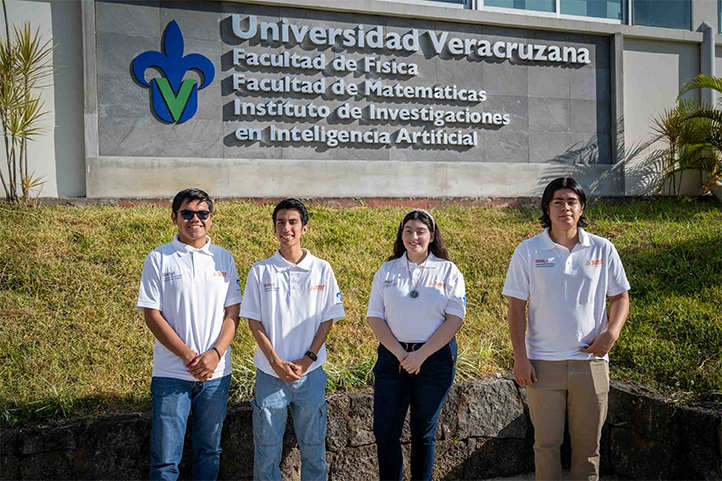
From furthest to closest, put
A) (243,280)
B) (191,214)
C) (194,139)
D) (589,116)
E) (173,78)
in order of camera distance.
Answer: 1. (589,116)
2. (194,139)
3. (173,78)
4. (243,280)
5. (191,214)

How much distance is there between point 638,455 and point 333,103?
23.4 feet

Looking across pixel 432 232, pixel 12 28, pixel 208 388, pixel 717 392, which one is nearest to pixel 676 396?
pixel 717 392

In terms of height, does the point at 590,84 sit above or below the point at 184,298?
above

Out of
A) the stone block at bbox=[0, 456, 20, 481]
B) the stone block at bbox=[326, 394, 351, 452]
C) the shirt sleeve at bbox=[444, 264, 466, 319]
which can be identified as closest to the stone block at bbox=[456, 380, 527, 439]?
the stone block at bbox=[326, 394, 351, 452]

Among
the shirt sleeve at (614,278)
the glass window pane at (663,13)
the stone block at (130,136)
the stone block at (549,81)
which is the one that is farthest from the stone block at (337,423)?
the glass window pane at (663,13)

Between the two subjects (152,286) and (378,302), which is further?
(378,302)

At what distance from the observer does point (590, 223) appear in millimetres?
8250

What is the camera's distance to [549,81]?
1052 centimetres

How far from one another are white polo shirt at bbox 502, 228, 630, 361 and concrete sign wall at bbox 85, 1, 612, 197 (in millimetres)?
6449

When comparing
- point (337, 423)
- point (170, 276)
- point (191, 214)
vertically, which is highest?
point (191, 214)

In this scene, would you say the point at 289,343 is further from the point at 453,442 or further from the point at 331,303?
the point at 453,442

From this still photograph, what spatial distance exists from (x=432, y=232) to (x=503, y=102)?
7.62 meters

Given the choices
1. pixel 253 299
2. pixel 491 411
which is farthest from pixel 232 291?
pixel 491 411

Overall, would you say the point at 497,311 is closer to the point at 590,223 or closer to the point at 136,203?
the point at 590,223
